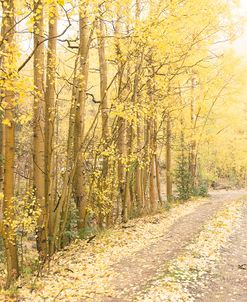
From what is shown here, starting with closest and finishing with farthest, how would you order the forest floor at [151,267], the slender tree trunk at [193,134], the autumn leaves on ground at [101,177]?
the forest floor at [151,267] → the autumn leaves on ground at [101,177] → the slender tree trunk at [193,134]

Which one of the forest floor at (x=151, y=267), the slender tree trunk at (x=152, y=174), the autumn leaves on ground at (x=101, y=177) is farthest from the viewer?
the slender tree trunk at (x=152, y=174)

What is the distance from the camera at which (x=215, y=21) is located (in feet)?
44.0

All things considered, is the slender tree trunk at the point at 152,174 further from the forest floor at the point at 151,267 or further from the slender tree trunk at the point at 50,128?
the slender tree trunk at the point at 50,128

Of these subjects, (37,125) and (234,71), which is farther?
(234,71)

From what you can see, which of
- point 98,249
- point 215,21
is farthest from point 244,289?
point 215,21

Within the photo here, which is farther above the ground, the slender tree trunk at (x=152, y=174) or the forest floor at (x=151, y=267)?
the slender tree trunk at (x=152, y=174)

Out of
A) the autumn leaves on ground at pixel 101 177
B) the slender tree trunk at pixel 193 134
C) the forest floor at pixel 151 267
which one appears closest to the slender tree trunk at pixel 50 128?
the autumn leaves on ground at pixel 101 177

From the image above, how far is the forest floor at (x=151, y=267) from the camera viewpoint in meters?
6.50

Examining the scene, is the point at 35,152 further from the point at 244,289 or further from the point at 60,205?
the point at 244,289

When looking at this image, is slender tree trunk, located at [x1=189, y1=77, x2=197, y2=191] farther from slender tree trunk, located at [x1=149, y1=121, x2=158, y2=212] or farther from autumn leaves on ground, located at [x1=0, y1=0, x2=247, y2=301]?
slender tree trunk, located at [x1=149, y1=121, x2=158, y2=212]

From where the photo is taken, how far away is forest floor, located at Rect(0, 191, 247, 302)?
6.50 metres

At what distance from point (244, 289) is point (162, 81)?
7677 mm

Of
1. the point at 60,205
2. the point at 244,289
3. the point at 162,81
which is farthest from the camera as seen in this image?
the point at 162,81

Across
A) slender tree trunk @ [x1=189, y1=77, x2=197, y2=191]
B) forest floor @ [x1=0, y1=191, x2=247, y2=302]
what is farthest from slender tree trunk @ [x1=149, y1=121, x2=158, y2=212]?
slender tree trunk @ [x1=189, y1=77, x2=197, y2=191]
